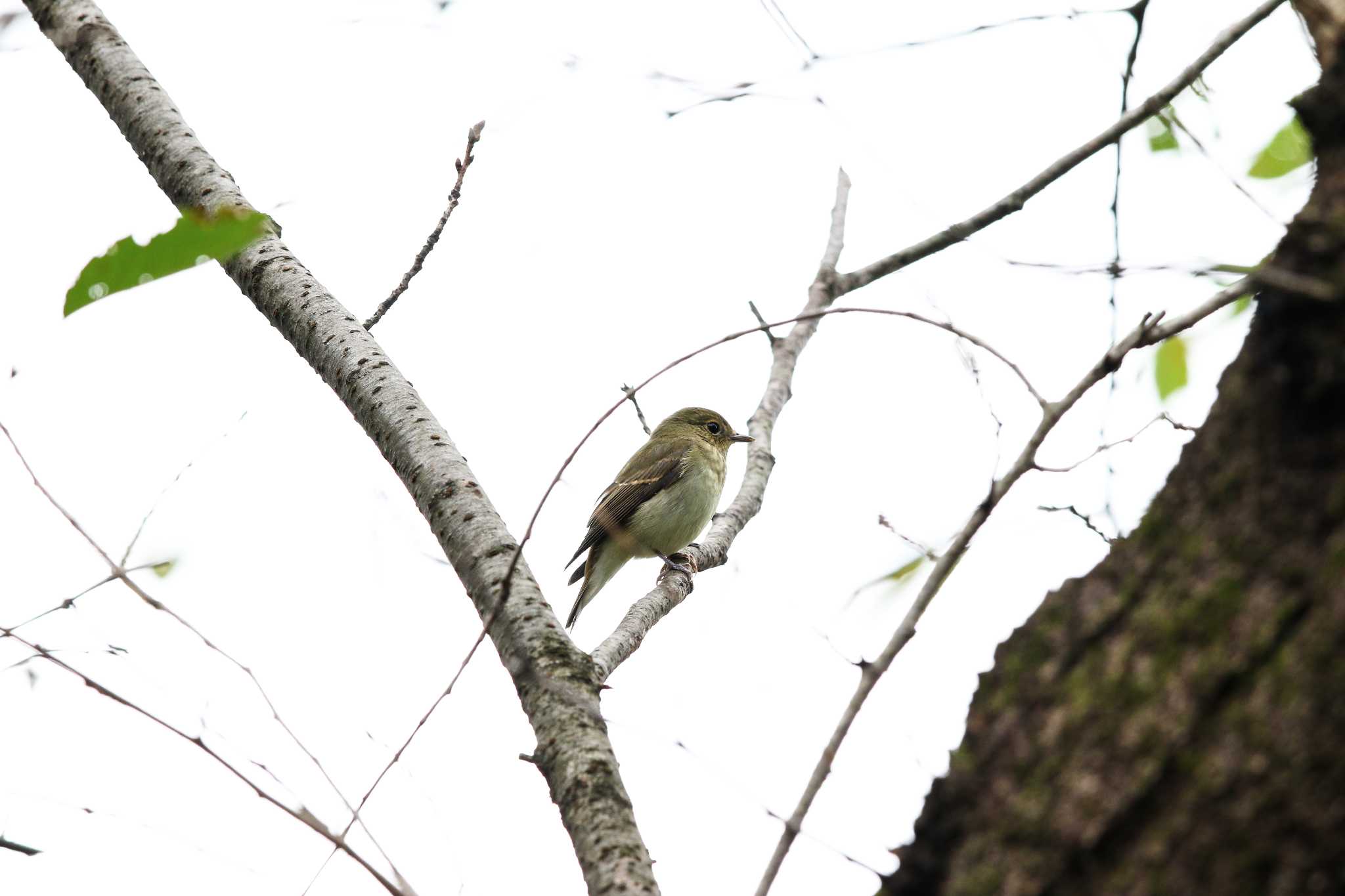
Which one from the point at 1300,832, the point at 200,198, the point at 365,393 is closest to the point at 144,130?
the point at 200,198

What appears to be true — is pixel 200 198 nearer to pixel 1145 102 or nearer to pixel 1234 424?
pixel 1145 102

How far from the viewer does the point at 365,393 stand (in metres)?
3.45

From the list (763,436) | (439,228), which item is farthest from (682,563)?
(439,228)

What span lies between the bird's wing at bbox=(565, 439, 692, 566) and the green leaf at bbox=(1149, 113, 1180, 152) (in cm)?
658

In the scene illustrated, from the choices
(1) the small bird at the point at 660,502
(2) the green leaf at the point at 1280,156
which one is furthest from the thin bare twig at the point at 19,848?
(1) the small bird at the point at 660,502

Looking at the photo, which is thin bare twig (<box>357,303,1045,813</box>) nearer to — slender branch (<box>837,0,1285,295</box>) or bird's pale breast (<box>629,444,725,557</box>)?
slender branch (<box>837,0,1285,295</box>)

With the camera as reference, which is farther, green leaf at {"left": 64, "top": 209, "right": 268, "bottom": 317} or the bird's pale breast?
the bird's pale breast

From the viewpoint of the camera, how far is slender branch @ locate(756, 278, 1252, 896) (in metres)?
1.62

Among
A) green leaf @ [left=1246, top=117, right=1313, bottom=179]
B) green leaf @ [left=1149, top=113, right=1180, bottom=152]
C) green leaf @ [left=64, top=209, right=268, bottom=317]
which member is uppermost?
green leaf @ [left=1149, top=113, right=1180, bottom=152]

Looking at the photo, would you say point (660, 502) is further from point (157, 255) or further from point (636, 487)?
point (157, 255)

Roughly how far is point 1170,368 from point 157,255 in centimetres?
213

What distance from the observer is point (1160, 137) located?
2.93 meters

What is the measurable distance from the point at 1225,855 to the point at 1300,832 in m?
0.08

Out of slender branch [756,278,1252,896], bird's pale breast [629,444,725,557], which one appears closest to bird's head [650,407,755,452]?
Result: bird's pale breast [629,444,725,557]
